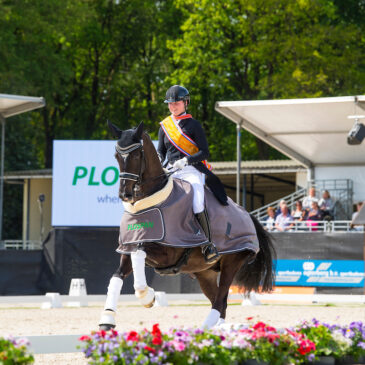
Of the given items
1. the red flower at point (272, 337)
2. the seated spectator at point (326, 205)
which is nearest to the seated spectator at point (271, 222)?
the seated spectator at point (326, 205)

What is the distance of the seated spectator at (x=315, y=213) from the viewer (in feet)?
60.4

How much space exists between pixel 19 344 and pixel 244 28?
31159mm

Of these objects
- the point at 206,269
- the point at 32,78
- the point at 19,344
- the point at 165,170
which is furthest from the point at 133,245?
the point at 32,78

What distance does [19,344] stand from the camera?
17.2 ft

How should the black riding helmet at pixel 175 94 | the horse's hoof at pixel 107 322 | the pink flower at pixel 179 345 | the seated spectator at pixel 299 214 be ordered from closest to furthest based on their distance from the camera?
the pink flower at pixel 179 345
the horse's hoof at pixel 107 322
the black riding helmet at pixel 175 94
the seated spectator at pixel 299 214

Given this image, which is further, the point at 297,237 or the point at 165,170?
the point at 297,237

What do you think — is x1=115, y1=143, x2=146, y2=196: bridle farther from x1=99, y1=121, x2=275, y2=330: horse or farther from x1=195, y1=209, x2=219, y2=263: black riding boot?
x1=195, y1=209, x2=219, y2=263: black riding boot

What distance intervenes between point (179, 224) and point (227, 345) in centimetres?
209

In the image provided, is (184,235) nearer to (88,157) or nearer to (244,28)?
(88,157)

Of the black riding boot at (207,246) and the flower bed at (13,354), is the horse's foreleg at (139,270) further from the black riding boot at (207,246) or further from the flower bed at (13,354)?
the flower bed at (13,354)

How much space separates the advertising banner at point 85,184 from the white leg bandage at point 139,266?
9853mm

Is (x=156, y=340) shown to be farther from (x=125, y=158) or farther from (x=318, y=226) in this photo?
(x=318, y=226)

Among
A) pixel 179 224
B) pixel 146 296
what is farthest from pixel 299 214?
pixel 146 296

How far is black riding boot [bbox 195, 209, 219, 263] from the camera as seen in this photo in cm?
820
